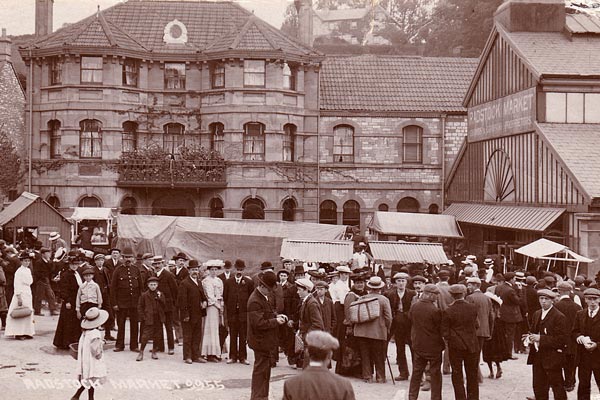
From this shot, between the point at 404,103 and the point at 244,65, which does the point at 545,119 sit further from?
the point at 244,65

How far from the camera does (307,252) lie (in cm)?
2181

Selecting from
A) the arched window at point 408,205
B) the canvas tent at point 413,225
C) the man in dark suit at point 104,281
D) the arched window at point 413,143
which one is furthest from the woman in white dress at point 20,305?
the arched window at point 413,143

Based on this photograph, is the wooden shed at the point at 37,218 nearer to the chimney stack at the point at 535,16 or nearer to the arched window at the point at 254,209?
the arched window at the point at 254,209

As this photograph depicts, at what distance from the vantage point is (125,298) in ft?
53.9

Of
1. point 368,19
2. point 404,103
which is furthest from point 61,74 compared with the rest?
point 368,19

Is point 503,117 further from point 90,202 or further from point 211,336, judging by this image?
point 211,336

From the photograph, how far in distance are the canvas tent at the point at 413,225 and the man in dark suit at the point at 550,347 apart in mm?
15018

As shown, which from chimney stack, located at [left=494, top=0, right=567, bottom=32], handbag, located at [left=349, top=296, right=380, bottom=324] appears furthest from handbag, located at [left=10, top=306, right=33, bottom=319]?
chimney stack, located at [left=494, top=0, right=567, bottom=32]

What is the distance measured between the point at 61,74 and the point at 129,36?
3.43 metres

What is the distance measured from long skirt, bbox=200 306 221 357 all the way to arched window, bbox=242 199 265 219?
18375 millimetres

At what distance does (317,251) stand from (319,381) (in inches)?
584

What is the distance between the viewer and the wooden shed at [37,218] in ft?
91.2

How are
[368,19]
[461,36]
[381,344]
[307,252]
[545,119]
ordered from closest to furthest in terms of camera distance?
[381,344]
[307,252]
[545,119]
[461,36]
[368,19]

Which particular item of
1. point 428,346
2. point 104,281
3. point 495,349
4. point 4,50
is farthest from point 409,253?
point 4,50
